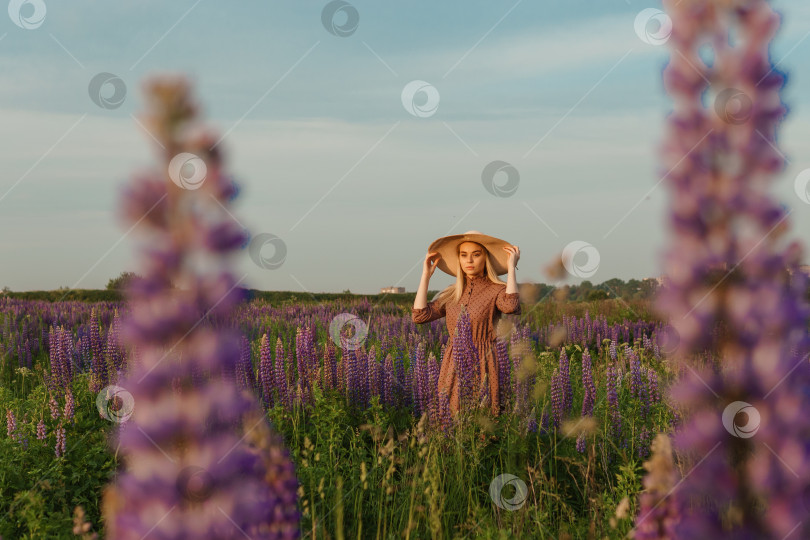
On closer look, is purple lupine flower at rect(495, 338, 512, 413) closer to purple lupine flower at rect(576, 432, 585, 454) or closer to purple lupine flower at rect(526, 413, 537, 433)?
purple lupine flower at rect(526, 413, 537, 433)

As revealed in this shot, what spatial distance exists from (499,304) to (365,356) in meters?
1.54

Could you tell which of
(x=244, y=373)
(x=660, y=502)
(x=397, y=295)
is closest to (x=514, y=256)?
(x=244, y=373)

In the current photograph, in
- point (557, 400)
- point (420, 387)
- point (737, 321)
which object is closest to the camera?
point (737, 321)

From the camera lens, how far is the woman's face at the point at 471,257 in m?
7.61

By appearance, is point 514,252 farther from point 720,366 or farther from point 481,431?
point 720,366

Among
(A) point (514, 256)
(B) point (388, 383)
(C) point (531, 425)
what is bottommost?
(C) point (531, 425)

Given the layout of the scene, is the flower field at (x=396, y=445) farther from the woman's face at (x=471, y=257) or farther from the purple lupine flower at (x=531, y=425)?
the woman's face at (x=471, y=257)

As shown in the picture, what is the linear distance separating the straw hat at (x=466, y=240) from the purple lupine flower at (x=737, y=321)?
5.94 meters

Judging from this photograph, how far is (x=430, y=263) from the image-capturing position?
25.2 feet

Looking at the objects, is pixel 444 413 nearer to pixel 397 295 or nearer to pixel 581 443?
pixel 581 443

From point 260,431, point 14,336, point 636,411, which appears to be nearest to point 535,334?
point 636,411

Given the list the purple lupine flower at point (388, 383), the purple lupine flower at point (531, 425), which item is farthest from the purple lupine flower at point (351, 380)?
the purple lupine flower at point (531, 425)

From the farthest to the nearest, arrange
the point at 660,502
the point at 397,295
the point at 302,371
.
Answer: the point at 397,295, the point at 302,371, the point at 660,502

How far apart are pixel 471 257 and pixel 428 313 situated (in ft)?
2.55
